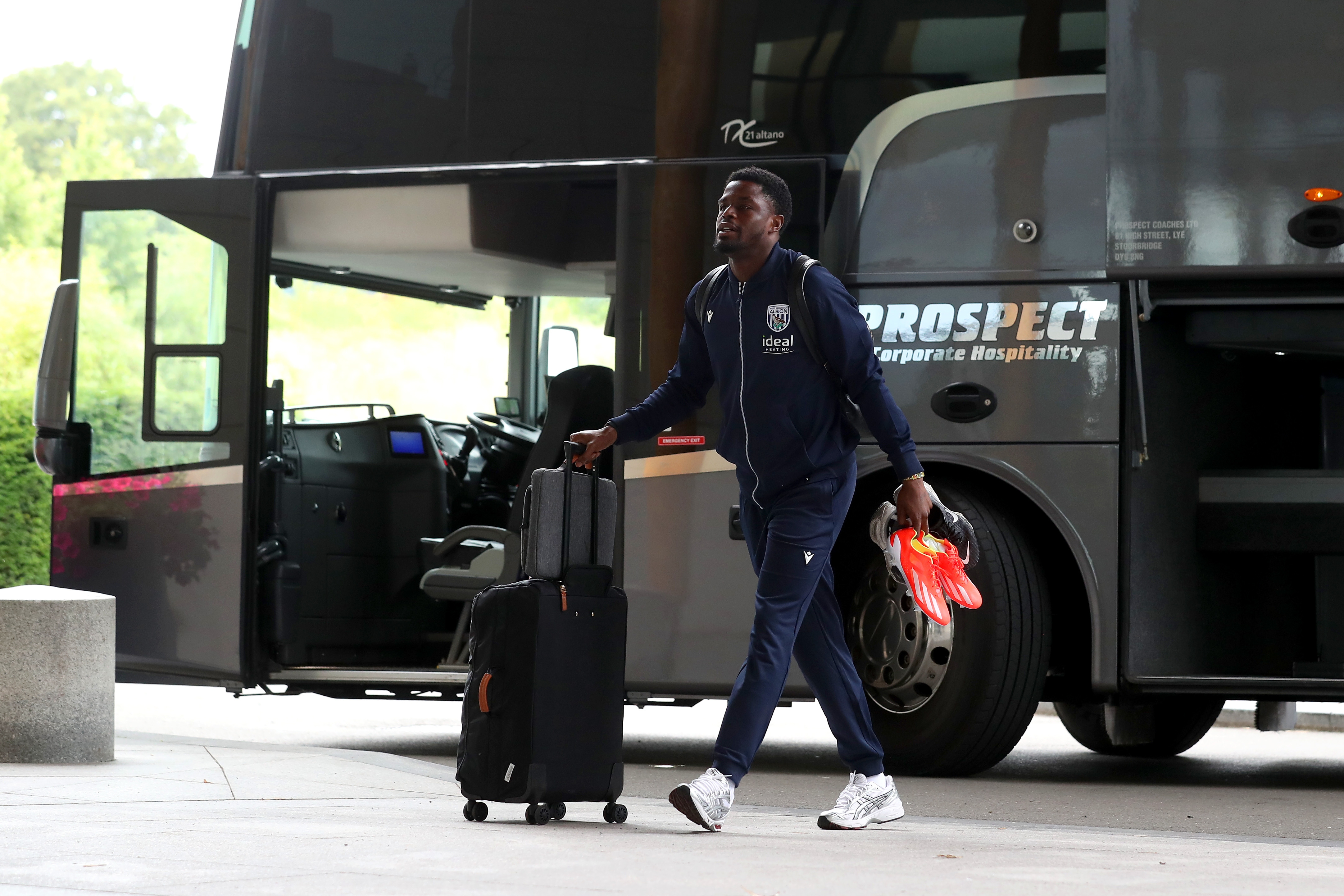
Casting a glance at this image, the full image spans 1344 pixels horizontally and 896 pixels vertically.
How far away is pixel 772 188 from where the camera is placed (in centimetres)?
555

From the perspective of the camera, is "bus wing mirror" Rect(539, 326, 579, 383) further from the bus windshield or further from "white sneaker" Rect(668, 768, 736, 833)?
"white sneaker" Rect(668, 768, 736, 833)

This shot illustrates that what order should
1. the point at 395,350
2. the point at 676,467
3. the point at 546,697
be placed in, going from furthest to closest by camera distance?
1. the point at 395,350
2. the point at 676,467
3. the point at 546,697

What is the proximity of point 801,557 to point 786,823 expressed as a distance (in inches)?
33.6

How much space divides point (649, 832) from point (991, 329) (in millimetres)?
2895

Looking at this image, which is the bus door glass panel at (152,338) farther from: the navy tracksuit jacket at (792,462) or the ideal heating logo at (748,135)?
the navy tracksuit jacket at (792,462)

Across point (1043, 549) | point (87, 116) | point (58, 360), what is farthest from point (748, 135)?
point (87, 116)

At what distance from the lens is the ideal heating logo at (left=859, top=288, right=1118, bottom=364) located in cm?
724

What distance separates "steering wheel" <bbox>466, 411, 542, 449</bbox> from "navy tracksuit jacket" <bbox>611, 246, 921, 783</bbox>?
16.2ft

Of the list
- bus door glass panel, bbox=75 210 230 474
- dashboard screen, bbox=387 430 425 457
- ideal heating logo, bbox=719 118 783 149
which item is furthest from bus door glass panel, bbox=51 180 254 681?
ideal heating logo, bbox=719 118 783 149

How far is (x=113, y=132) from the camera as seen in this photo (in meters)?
65.5

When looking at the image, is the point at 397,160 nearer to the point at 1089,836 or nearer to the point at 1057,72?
the point at 1057,72

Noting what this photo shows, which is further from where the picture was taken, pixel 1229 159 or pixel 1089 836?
pixel 1229 159

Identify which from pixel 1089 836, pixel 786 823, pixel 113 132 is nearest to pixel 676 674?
pixel 786 823

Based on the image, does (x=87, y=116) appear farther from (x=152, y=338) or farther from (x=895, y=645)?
(x=895, y=645)
